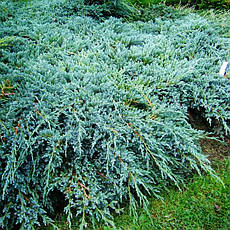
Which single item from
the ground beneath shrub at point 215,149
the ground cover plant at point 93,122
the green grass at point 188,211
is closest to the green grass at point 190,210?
the green grass at point 188,211

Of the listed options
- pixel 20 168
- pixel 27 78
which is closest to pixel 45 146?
pixel 20 168

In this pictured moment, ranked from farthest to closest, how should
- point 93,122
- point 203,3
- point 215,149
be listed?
point 203,3 → point 215,149 → point 93,122

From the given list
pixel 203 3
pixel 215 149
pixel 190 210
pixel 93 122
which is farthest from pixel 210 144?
pixel 203 3

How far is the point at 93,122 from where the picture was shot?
2.20m

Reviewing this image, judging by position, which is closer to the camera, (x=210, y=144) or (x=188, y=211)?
(x=188, y=211)

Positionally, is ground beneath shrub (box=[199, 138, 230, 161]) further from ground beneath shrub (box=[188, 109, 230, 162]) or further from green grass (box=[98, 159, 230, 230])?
green grass (box=[98, 159, 230, 230])

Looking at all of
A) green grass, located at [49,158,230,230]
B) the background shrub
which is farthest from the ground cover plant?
the background shrub

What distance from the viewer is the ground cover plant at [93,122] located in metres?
2.07

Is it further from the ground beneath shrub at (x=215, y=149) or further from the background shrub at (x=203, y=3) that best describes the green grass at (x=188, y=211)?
the background shrub at (x=203, y=3)

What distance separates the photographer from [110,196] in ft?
7.39

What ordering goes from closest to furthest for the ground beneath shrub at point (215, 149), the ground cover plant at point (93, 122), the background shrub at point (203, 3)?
the ground cover plant at point (93, 122) < the ground beneath shrub at point (215, 149) < the background shrub at point (203, 3)

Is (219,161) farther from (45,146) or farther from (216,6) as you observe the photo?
(216,6)

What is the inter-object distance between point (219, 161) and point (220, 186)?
0.37 metres

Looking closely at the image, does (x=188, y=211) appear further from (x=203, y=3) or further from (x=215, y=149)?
(x=203, y=3)
